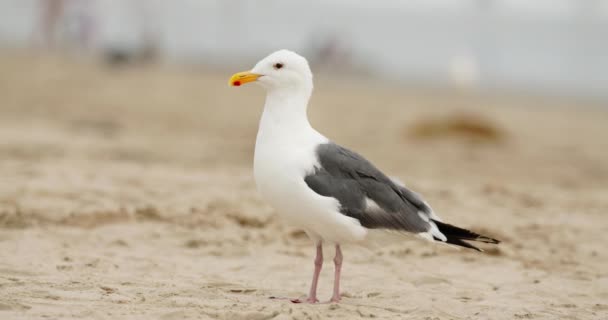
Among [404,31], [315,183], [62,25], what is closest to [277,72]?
[315,183]

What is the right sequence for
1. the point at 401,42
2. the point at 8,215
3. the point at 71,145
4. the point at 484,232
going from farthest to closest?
the point at 401,42
the point at 71,145
the point at 484,232
the point at 8,215

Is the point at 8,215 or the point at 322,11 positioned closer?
the point at 8,215

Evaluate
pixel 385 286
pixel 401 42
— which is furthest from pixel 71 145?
pixel 401 42

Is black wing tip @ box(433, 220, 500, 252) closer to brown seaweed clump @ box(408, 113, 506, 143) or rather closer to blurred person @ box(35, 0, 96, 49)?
brown seaweed clump @ box(408, 113, 506, 143)

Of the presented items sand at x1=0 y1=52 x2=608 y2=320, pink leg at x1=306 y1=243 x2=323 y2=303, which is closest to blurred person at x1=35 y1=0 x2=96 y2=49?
sand at x1=0 y1=52 x2=608 y2=320

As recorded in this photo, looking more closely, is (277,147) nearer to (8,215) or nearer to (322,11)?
(8,215)

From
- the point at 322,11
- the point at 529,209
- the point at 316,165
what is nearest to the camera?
the point at 316,165

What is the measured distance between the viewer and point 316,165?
467cm

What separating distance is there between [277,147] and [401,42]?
344 ft

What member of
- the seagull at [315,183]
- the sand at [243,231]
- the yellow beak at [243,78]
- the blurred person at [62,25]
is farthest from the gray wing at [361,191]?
the blurred person at [62,25]

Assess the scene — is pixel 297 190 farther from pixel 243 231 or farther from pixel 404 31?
pixel 404 31

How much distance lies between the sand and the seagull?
30 centimetres

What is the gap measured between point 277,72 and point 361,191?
31.5 inches

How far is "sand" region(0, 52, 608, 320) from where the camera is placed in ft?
15.4
